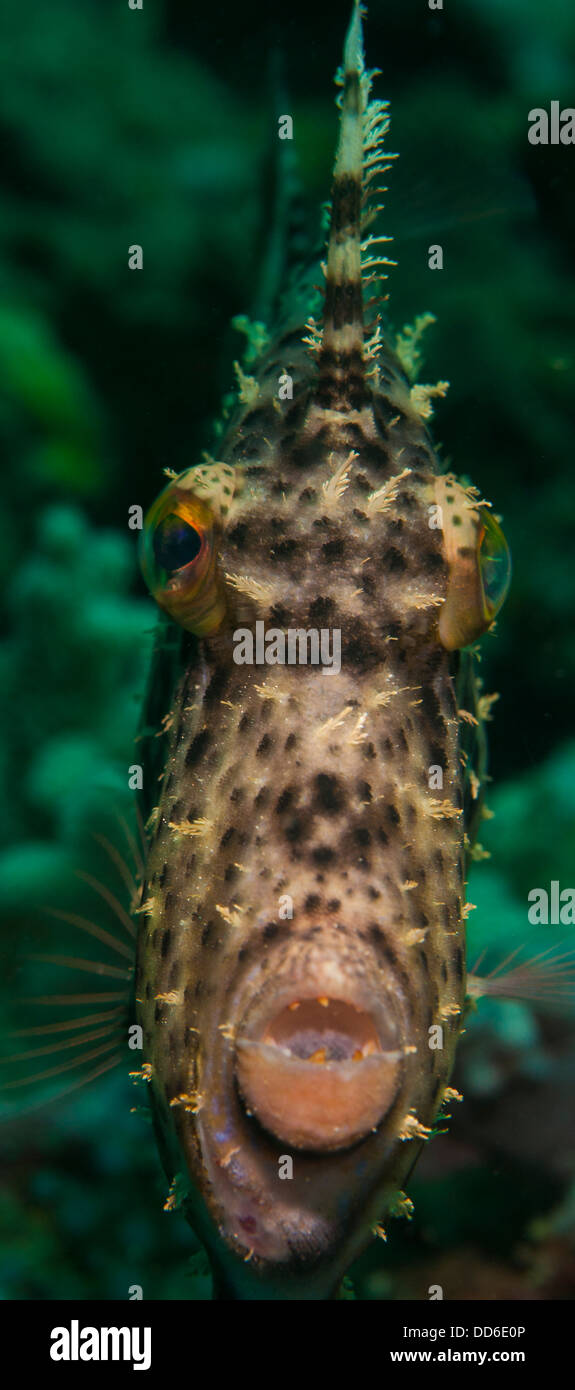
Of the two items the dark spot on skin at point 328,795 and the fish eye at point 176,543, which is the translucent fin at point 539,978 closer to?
the dark spot on skin at point 328,795

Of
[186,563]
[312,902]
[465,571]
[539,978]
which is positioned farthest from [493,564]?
[539,978]

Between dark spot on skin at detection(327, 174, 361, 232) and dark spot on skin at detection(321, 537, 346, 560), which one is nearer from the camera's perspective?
dark spot on skin at detection(321, 537, 346, 560)

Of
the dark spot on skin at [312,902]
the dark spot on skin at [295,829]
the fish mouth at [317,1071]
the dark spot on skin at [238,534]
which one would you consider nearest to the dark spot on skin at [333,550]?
the dark spot on skin at [238,534]

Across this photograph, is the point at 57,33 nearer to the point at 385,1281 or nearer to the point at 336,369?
the point at 336,369

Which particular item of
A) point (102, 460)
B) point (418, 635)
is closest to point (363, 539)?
point (418, 635)

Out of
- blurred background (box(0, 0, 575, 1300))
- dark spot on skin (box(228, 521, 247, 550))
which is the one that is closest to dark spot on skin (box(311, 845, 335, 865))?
dark spot on skin (box(228, 521, 247, 550))

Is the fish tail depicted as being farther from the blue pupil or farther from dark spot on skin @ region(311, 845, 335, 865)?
dark spot on skin @ region(311, 845, 335, 865)

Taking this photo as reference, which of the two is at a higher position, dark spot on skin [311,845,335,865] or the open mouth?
dark spot on skin [311,845,335,865]
